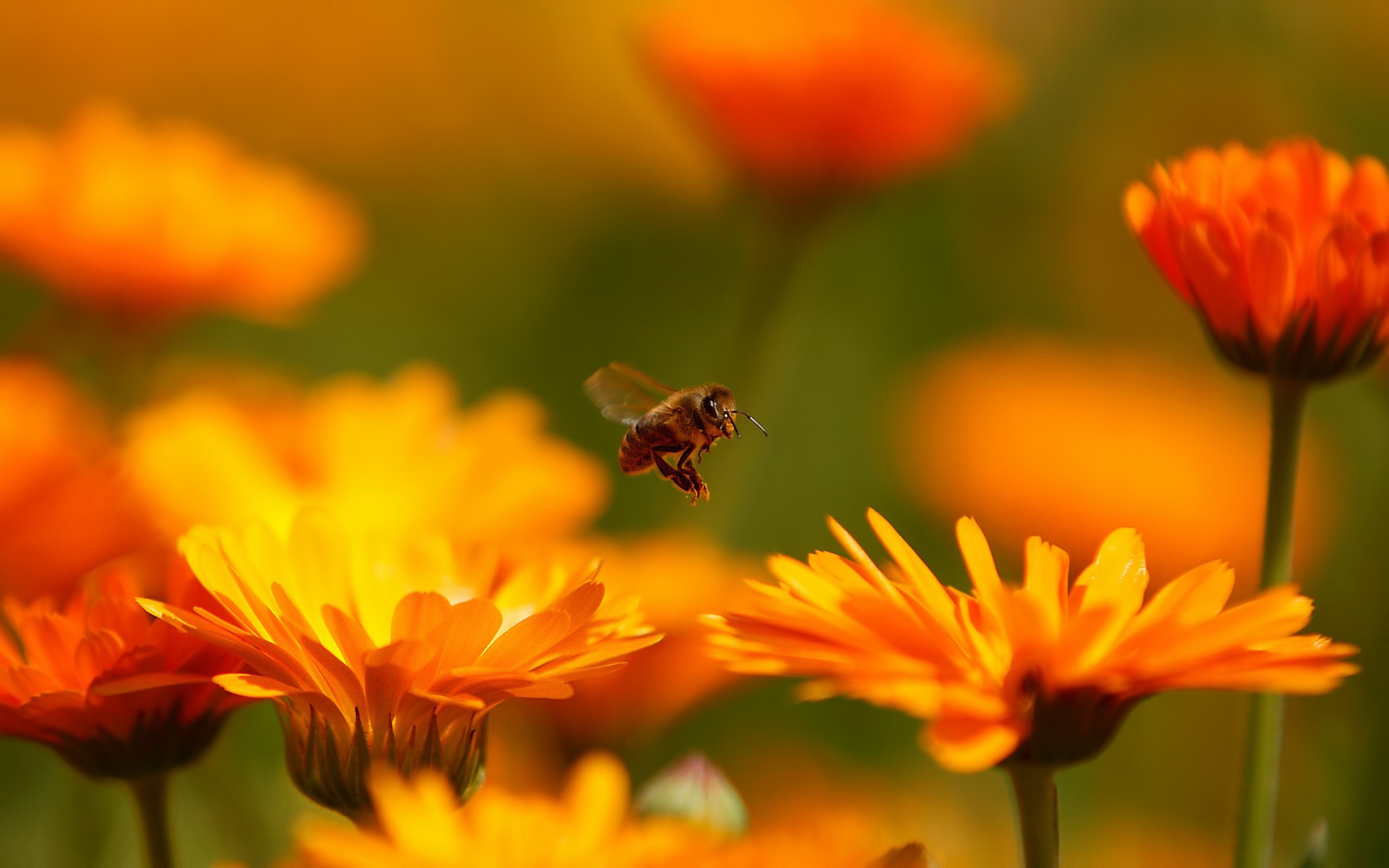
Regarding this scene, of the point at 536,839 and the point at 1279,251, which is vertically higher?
the point at 1279,251

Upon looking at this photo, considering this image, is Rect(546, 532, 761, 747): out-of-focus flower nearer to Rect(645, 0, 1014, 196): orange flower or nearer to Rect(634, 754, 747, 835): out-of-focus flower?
Rect(634, 754, 747, 835): out-of-focus flower

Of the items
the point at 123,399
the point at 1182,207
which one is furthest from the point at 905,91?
the point at 1182,207

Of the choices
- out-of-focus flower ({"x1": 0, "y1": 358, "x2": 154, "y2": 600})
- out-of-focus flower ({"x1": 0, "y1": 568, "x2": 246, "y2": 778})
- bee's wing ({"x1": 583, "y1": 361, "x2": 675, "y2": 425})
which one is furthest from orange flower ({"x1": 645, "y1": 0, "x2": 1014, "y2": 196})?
out-of-focus flower ({"x1": 0, "y1": 568, "x2": 246, "y2": 778})

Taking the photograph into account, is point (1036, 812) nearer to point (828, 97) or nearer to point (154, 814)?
point (154, 814)

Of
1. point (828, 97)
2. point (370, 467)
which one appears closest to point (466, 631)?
point (370, 467)

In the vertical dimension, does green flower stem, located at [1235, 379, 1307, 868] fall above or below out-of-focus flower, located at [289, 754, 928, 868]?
above

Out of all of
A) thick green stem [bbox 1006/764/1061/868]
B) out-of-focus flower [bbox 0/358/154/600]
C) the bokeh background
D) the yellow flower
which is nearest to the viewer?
the yellow flower

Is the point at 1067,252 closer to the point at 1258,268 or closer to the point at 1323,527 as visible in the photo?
the point at 1323,527
